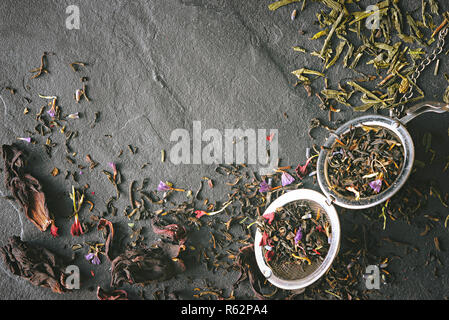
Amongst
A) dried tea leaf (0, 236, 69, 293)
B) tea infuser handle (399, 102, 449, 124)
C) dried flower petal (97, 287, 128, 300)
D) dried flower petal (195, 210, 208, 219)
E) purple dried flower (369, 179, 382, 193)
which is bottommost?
dried flower petal (97, 287, 128, 300)

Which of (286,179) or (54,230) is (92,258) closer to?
(54,230)

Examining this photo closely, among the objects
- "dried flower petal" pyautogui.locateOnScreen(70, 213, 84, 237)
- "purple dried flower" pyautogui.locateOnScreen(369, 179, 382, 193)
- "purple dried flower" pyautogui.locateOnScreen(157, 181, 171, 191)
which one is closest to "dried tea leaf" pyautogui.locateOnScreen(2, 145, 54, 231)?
"dried flower petal" pyautogui.locateOnScreen(70, 213, 84, 237)

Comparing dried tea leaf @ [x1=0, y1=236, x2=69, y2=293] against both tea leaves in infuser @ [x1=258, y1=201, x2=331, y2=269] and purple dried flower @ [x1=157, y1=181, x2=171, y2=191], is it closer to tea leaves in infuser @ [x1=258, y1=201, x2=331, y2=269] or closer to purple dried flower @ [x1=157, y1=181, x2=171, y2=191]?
purple dried flower @ [x1=157, y1=181, x2=171, y2=191]

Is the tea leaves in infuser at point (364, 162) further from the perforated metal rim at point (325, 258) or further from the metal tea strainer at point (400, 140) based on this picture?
the perforated metal rim at point (325, 258)

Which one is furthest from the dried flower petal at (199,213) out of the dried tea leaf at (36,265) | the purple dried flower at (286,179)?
the dried tea leaf at (36,265)

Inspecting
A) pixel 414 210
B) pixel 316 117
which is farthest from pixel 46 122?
pixel 414 210

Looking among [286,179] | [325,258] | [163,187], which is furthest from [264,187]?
[163,187]

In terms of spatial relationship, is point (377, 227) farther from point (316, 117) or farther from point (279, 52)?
point (279, 52)
